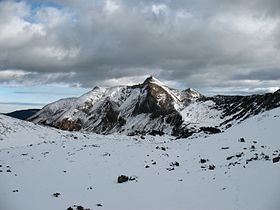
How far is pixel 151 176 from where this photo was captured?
22031 millimetres

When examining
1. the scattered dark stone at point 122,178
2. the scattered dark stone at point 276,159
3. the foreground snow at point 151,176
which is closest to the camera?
the foreground snow at point 151,176

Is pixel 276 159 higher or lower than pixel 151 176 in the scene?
higher

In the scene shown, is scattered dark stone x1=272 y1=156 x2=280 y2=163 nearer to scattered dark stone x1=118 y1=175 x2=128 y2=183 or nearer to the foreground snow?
the foreground snow

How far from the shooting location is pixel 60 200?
60.6ft

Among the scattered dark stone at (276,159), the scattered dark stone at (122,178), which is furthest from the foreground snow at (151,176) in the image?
the scattered dark stone at (122,178)

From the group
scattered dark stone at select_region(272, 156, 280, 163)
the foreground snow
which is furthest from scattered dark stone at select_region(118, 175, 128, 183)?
scattered dark stone at select_region(272, 156, 280, 163)

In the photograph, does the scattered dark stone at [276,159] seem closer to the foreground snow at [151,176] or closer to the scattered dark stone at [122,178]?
the foreground snow at [151,176]

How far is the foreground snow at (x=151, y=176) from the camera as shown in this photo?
658 inches

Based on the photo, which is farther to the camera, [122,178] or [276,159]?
[122,178]

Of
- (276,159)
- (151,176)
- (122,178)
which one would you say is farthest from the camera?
(151,176)

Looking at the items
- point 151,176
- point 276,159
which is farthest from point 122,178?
point 276,159

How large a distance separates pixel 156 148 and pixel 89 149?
264 inches

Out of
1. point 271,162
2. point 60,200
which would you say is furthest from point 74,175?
point 271,162

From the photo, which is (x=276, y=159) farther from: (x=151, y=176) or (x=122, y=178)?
(x=122, y=178)
